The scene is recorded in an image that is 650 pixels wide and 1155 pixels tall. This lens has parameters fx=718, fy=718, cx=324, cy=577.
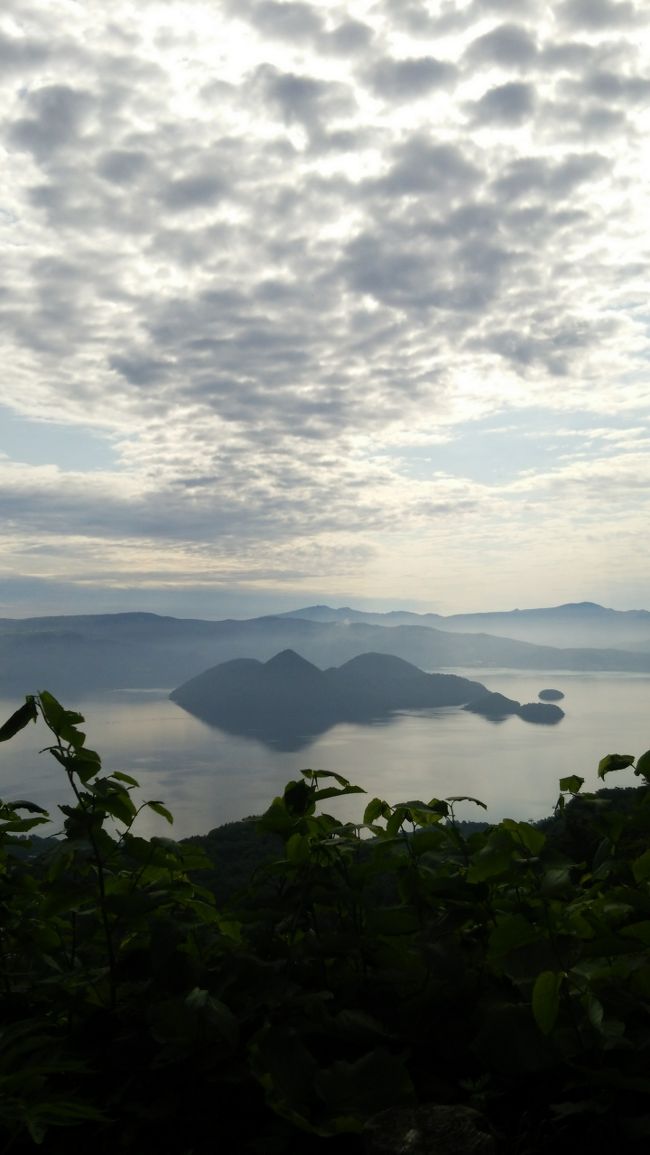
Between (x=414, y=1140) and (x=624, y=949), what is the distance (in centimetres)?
61

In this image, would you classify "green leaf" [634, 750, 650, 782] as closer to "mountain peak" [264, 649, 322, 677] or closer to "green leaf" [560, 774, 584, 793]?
"green leaf" [560, 774, 584, 793]

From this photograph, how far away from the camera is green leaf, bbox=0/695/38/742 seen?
1.86m

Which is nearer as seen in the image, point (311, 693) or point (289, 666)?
point (311, 693)

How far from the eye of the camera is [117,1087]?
71.1 inches

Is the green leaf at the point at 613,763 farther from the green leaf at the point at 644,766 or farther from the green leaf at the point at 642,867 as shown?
the green leaf at the point at 642,867

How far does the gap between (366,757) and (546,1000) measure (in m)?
108

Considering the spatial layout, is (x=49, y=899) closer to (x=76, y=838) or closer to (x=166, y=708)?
(x=76, y=838)

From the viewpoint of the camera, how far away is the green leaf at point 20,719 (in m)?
1.86

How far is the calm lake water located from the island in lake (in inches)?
364

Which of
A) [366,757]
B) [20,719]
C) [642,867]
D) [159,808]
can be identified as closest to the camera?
[642,867]

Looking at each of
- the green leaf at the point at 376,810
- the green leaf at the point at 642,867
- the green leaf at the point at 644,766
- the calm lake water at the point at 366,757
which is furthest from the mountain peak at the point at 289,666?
the green leaf at the point at 642,867

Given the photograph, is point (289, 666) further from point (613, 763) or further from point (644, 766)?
point (644, 766)

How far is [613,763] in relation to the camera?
2160 mm

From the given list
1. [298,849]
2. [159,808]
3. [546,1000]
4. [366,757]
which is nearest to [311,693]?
[366,757]
